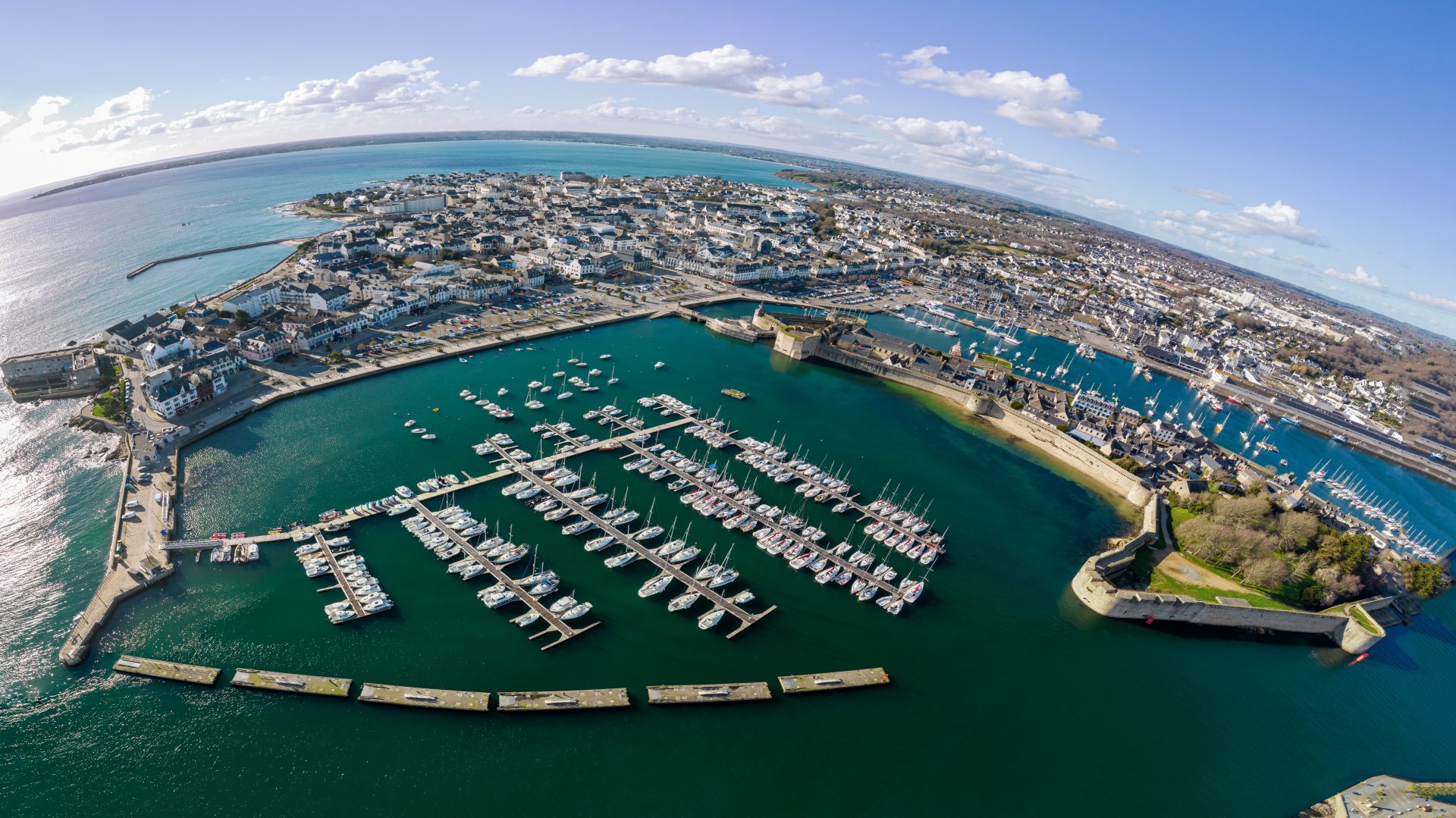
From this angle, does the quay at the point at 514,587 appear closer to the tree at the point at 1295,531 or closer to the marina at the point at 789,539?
the marina at the point at 789,539

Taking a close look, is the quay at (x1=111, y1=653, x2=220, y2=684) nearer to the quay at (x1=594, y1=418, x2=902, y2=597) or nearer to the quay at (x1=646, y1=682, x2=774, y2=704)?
the quay at (x1=646, y1=682, x2=774, y2=704)

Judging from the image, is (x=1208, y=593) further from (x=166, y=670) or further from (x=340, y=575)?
(x=166, y=670)

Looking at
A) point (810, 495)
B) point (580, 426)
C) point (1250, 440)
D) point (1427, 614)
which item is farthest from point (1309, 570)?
point (580, 426)

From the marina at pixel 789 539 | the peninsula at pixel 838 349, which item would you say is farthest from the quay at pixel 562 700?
the peninsula at pixel 838 349

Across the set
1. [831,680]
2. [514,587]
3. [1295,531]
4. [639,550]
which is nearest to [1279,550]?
[1295,531]

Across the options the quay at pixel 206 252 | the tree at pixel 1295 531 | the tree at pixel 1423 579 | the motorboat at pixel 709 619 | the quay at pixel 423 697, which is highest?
the quay at pixel 206 252

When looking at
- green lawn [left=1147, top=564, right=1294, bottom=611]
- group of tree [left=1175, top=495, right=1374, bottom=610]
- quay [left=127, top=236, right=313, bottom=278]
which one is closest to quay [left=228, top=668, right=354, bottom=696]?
green lawn [left=1147, top=564, right=1294, bottom=611]
